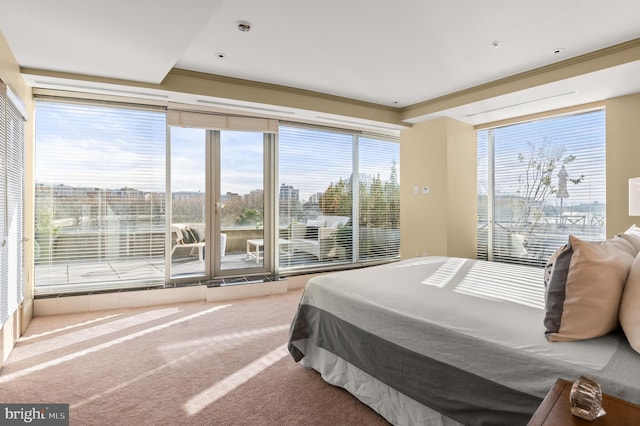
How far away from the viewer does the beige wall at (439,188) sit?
4996 millimetres

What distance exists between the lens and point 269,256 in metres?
5.05

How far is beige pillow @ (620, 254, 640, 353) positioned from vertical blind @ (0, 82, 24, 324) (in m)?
3.65

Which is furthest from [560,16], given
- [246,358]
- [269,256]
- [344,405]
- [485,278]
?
→ [269,256]

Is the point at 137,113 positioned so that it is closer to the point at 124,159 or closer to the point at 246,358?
the point at 124,159

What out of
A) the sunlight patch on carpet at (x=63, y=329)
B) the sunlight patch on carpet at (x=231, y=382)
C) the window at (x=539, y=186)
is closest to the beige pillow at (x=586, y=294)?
the sunlight patch on carpet at (x=231, y=382)

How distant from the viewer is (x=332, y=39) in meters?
3.03

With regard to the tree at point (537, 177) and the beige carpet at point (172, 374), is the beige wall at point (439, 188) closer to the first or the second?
the tree at point (537, 177)

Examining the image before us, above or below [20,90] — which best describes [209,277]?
below

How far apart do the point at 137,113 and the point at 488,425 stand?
15.0ft

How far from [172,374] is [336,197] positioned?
12.2ft

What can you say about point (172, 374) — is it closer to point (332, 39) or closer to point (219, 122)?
point (332, 39)

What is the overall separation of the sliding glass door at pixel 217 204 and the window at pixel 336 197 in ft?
1.31

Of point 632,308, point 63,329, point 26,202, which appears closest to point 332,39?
point 632,308

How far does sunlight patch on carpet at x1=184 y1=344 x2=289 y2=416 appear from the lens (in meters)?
2.06
